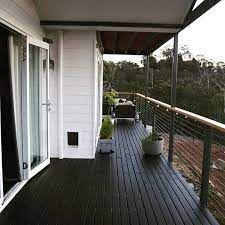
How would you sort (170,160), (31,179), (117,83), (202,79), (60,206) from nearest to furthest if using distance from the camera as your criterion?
1. (60,206)
2. (31,179)
3. (170,160)
4. (202,79)
5. (117,83)

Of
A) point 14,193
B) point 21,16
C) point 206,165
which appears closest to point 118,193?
point 206,165

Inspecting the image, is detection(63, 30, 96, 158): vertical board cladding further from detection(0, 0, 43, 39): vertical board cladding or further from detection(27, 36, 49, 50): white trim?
detection(0, 0, 43, 39): vertical board cladding

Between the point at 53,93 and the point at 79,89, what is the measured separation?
1.40 feet

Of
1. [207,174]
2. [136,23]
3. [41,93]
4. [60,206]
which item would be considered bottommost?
[60,206]

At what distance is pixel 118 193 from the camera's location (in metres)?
3.42

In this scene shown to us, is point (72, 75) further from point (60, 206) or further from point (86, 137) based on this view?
point (60, 206)

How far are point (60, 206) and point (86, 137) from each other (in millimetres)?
1945

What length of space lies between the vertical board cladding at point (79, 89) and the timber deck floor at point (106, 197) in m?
0.32

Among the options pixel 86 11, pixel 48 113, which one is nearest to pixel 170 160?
pixel 48 113

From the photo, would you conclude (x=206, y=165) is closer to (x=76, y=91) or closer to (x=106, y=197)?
(x=106, y=197)

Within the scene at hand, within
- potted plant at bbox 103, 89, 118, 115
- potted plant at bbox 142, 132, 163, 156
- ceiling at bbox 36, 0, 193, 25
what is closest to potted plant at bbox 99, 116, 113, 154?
potted plant at bbox 142, 132, 163, 156

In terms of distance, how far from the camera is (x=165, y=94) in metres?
15.8

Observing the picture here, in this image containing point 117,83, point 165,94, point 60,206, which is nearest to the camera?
point 60,206

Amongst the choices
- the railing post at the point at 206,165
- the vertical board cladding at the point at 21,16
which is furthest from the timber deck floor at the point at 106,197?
the vertical board cladding at the point at 21,16
